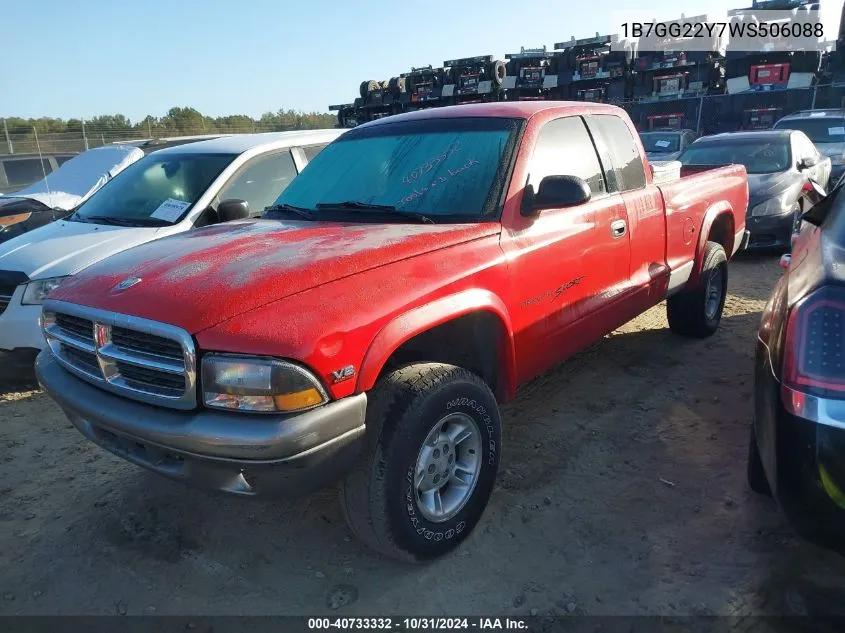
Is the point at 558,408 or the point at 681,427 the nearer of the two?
the point at 681,427

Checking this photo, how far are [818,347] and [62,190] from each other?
8.38 metres

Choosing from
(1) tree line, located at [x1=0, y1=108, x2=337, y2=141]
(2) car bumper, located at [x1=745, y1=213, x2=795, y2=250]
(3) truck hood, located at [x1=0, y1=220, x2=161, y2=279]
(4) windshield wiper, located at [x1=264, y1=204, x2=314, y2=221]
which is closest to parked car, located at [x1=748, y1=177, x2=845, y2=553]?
(4) windshield wiper, located at [x1=264, y1=204, x2=314, y2=221]

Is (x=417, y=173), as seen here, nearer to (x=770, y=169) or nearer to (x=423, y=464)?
(x=423, y=464)

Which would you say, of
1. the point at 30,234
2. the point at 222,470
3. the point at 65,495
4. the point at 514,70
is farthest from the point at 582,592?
the point at 514,70

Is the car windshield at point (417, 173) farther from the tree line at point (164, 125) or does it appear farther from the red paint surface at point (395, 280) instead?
the tree line at point (164, 125)

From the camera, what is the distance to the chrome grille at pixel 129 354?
2.19 m

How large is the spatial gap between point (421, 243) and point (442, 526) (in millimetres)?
1228

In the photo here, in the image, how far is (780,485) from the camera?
6.66ft

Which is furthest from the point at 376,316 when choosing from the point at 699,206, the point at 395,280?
the point at 699,206

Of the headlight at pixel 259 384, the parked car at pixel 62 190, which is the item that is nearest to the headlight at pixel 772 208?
the headlight at pixel 259 384

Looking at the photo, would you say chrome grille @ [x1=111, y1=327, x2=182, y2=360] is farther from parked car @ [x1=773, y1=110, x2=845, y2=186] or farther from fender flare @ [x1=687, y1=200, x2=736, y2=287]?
parked car @ [x1=773, y1=110, x2=845, y2=186]

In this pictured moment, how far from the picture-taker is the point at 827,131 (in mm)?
11547

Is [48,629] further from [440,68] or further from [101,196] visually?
[440,68]

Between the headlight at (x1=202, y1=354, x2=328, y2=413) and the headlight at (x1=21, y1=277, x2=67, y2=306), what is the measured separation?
3127 mm
